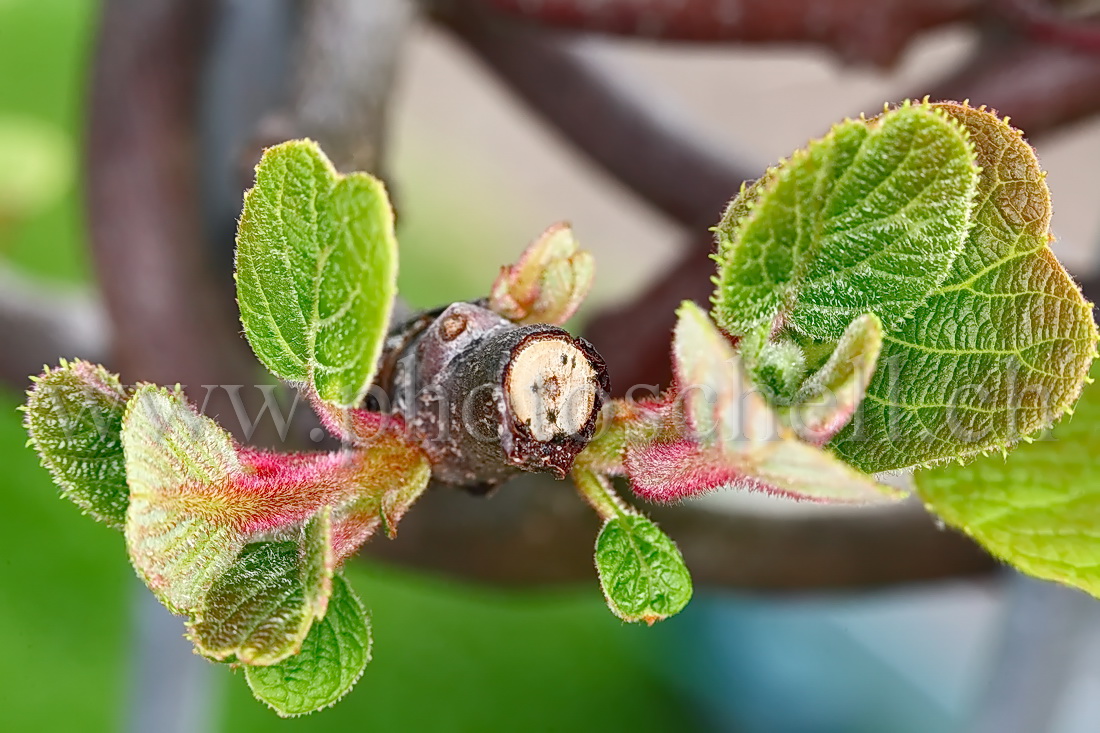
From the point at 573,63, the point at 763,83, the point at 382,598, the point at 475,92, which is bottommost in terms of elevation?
the point at 382,598

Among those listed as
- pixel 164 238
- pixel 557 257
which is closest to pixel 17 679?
pixel 164 238

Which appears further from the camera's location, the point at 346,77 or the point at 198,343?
the point at 198,343

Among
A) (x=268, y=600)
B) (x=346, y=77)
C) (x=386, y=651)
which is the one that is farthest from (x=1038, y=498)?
(x=386, y=651)

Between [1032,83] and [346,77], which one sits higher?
[1032,83]

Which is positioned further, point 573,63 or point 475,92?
point 475,92

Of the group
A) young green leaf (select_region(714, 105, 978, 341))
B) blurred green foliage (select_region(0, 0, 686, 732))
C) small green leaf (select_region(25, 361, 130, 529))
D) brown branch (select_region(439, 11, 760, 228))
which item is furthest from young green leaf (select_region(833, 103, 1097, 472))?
blurred green foliage (select_region(0, 0, 686, 732))

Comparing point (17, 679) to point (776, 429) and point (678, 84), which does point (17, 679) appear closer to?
point (776, 429)

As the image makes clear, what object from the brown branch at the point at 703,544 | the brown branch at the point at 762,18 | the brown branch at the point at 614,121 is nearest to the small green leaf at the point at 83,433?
the brown branch at the point at 703,544

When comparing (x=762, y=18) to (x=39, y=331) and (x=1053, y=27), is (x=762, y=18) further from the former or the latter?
(x=39, y=331)
